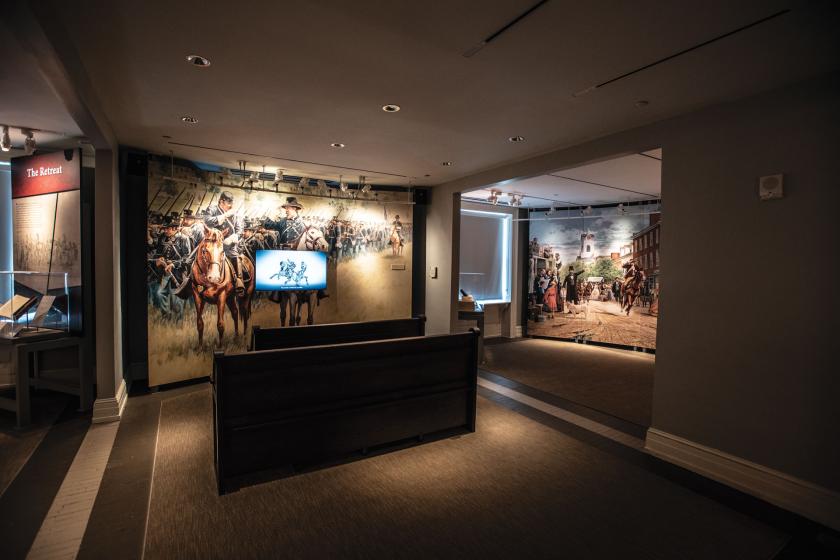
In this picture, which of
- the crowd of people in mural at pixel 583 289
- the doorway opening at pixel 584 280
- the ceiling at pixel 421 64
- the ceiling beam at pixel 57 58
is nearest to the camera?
the ceiling beam at pixel 57 58

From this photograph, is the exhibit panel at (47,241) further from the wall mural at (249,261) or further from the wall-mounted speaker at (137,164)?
the wall mural at (249,261)

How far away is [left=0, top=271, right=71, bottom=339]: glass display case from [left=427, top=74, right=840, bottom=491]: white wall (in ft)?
19.6

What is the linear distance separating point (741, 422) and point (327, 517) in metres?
2.99

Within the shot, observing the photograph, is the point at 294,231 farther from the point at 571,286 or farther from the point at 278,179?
the point at 571,286

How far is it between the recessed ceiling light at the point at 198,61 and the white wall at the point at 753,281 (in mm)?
3421

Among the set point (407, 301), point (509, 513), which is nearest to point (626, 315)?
point (407, 301)

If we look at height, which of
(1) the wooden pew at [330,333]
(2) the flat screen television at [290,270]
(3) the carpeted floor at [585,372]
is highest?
(2) the flat screen television at [290,270]

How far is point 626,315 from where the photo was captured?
7.44m

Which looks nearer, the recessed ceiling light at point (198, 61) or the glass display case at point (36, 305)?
the recessed ceiling light at point (198, 61)

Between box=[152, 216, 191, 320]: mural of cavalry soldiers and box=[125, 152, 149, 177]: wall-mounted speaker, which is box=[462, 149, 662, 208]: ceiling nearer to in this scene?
box=[152, 216, 191, 320]: mural of cavalry soldiers

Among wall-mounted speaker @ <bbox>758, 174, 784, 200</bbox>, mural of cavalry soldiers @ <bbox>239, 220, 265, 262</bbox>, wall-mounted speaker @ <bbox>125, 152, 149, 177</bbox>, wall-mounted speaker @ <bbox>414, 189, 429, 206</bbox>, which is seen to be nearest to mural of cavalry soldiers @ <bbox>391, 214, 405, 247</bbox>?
wall-mounted speaker @ <bbox>414, 189, 429, 206</bbox>

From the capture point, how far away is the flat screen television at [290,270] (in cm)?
550

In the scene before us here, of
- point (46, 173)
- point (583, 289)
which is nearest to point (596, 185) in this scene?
point (583, 289)

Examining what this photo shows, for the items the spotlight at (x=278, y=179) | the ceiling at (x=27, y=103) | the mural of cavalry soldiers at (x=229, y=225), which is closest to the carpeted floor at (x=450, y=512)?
the mural of cavalry soldiers at (x=229, y=225)
